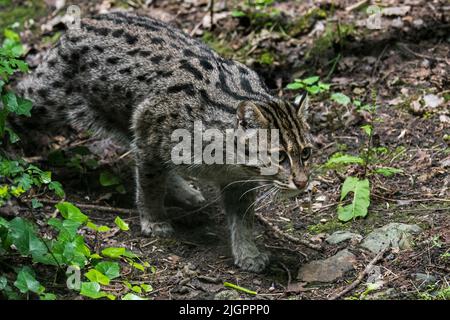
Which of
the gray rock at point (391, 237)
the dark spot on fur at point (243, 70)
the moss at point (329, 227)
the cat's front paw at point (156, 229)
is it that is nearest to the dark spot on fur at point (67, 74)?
the cat's front paw at point (156, 229)

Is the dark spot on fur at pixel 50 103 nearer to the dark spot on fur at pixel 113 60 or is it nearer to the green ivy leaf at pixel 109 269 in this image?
the dark spot on fur at pixel 113 60

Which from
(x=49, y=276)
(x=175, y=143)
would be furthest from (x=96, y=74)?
(x=49, y=276)

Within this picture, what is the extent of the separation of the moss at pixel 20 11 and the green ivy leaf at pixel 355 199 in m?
5.77

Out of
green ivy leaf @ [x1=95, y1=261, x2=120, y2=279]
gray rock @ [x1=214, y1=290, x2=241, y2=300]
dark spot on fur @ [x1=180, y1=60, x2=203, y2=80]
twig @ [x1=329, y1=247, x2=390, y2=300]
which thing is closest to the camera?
green ivy leaf @ [x1=95, y1=261, x2=120, y2=279]

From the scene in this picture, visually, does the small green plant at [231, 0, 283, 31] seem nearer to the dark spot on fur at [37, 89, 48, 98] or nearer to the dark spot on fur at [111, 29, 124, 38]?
the dark spot on fur at [111, 29, 124, 38]

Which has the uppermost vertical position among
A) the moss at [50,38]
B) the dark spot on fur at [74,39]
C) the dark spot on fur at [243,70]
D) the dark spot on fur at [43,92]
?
the moss at [50,38]

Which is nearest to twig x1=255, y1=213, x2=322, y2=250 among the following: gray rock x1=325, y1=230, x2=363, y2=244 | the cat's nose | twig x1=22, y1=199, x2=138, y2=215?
gray rock x1=325, y1=230, x2=363, y2=244

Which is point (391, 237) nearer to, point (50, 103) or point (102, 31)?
point (102, 31)

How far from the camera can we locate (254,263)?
6.38 meters

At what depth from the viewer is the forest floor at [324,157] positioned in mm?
5891

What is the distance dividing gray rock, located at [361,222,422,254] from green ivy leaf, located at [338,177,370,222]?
13.8 inches

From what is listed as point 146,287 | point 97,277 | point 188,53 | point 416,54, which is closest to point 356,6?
point 416,54

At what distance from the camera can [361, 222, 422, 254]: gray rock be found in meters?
6.01

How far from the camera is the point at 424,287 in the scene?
212 inches
